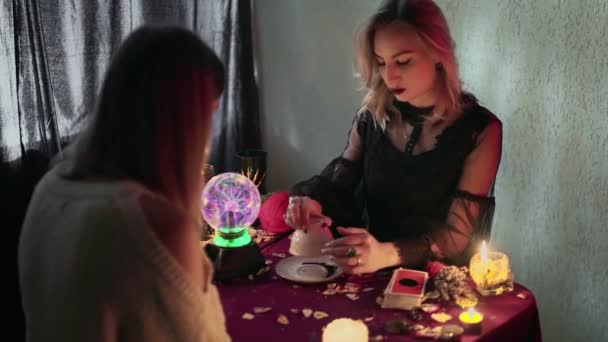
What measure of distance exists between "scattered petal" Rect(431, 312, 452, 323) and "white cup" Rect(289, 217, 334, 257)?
38 cm

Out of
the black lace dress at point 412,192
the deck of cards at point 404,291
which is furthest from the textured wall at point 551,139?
the deck of cards at point 404,291

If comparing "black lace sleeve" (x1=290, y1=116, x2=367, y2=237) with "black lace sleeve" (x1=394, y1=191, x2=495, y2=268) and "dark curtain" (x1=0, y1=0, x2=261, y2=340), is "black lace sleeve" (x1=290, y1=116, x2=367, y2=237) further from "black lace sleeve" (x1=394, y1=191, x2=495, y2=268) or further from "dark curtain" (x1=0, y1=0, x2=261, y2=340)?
"dark curtain" (x1=0, y1=0, x2=261, y2=340)

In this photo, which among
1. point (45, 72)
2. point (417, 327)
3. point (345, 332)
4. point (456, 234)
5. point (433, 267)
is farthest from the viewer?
point (45, 72)

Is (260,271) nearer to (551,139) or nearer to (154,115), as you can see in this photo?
(154,115)

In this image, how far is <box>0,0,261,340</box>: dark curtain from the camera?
2.48 metres

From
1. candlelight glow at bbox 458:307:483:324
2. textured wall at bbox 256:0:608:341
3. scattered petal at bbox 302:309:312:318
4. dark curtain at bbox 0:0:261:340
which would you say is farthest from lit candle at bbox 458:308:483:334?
dark curtain at bbox 0:0:261:340

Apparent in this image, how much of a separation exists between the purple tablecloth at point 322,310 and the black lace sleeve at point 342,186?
0.39 meters

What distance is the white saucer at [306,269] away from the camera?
5.25ft

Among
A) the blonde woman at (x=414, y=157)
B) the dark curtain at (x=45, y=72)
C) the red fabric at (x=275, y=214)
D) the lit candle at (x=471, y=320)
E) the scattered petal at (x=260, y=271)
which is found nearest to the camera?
the lit candle at (x=471, y=320)

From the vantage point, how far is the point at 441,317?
1431 millimetres

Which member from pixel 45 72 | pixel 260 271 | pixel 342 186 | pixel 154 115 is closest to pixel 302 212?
pixel 260 271

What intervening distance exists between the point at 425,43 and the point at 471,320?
2.85 feet

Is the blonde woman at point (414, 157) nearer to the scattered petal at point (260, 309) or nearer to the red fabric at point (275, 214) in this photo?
the red fabric at point (275, 214)

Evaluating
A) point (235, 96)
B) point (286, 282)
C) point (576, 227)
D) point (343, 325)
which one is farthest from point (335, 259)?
point (235, 96)
